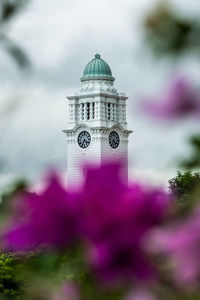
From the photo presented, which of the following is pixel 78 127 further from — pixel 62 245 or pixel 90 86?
pixel 62 245

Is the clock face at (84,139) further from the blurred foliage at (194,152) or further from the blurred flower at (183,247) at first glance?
the blurred flower at (183,247)

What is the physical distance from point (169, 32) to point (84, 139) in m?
85.7

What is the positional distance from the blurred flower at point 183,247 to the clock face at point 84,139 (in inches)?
3338

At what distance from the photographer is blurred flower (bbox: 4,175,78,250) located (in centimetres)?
75

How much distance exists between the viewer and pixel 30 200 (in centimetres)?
81

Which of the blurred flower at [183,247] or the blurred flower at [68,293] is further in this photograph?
the blurred flower at [68,293]

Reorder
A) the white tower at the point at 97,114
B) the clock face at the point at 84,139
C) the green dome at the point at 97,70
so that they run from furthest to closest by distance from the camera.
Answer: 1. the green dome at the point at 97,70
2. the white tower at the point at 97,114
3. the clock face at the point at 84,139

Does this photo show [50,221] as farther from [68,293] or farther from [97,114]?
[97,114]

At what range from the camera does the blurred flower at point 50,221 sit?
75 centimetres

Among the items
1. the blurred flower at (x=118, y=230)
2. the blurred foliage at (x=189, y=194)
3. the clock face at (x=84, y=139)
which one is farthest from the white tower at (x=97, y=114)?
the blurred flower at (x=118, y=230)

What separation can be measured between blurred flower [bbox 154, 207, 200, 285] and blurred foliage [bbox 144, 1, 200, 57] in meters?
0.14

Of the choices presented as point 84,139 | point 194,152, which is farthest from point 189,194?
point 84,139

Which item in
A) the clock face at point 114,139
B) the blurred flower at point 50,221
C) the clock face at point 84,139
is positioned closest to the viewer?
the blurred flower at point 50,221

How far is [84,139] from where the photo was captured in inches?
3403
